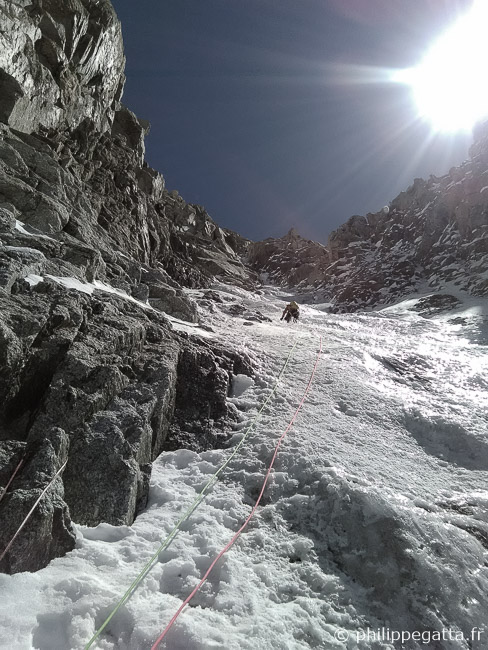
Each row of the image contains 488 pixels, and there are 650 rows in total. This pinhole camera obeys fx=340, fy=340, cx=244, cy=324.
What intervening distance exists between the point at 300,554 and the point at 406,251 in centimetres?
Result: 11616

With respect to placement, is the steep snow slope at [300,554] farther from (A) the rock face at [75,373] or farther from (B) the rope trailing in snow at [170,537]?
(A) the rock face at [75,373]

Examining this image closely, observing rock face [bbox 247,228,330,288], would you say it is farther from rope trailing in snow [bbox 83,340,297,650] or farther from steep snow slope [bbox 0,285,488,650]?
rope trailing in snow [bbox 83,340,297,650]

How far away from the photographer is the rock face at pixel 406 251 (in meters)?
86.9

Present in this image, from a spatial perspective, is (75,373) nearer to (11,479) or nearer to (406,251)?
(11,479)

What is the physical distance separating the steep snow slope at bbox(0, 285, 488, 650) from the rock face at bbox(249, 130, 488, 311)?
71493mm

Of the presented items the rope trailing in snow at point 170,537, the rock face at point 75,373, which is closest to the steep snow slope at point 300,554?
the rope trailing in snow at point 170,537

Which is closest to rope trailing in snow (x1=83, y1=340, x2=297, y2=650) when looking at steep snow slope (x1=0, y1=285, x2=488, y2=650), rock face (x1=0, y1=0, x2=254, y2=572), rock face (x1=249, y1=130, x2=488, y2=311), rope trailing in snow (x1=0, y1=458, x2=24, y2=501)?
steep snow slope (x1=0, y1=285, x2=488, y2=650)

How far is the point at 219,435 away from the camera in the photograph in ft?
30.3

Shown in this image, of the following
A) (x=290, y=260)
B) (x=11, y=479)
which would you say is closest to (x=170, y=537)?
(x=11, y=479)

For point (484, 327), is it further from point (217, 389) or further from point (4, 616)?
point (4, 616)

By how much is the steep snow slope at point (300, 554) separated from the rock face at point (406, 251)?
2815 inches

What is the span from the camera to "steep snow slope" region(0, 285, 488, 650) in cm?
450

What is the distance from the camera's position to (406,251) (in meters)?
107

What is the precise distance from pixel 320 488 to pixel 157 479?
354 cm
